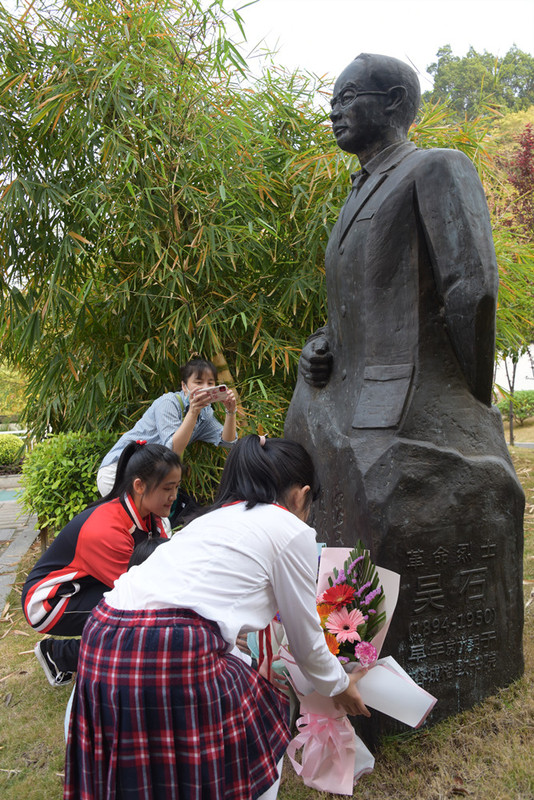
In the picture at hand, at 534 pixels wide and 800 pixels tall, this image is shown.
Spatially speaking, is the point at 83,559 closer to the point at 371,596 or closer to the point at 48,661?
the point at 48,661

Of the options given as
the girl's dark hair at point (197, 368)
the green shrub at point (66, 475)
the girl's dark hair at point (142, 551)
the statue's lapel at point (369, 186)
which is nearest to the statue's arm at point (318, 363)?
the statue's lapel at point (369, 186)

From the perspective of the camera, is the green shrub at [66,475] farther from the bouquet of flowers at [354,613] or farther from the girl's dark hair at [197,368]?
the bouquet of flowers at [354,613]

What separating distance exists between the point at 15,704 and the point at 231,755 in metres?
1.75

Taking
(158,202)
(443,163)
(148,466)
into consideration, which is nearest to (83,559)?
(148,466)

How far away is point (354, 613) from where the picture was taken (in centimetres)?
174

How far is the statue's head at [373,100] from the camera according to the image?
2.30 metres

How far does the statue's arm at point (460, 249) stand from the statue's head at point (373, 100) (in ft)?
0.88

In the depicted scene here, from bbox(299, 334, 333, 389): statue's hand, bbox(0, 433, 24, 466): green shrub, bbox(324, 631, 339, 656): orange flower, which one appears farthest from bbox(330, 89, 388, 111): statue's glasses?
bbox(0, 433, 24, 466): green shrub

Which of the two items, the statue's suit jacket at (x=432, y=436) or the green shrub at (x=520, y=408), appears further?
the green shrub at (x=520, y=408)

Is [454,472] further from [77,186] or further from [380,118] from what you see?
[77,186]

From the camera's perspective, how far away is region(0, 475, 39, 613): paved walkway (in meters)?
4.53

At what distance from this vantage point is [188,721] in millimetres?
1364

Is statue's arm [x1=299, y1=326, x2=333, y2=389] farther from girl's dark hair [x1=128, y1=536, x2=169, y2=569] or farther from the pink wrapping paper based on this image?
the pink wrapping paper

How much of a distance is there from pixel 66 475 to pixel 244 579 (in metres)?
3.13
